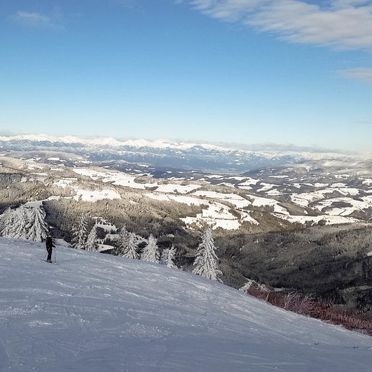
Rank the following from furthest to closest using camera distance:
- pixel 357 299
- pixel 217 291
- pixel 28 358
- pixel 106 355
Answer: pixel 357 299
pixel 217 291
pixel 106 355
pixel 28 358

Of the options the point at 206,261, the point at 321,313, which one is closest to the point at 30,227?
the point at 206,261

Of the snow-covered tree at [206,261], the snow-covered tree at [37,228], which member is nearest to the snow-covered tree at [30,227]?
the snow-covered tree at [37,228]

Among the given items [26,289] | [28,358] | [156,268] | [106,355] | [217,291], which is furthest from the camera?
[156,268]

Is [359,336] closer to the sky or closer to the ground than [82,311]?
closer to the ground

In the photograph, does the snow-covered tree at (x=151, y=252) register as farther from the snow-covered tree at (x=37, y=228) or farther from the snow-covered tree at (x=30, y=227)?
the snow-covered tree at (x=37, y=228)

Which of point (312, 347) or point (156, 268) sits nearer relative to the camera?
point (312, 347)

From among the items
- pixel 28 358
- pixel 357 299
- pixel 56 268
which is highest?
pixel 28 358

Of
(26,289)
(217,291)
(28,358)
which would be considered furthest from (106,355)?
(217,291)

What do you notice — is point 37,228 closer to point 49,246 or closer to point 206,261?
point 206,261

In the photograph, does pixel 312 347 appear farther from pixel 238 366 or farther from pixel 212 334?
pixel 238 366
